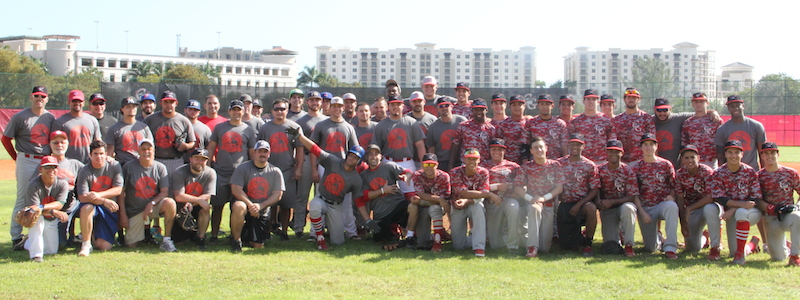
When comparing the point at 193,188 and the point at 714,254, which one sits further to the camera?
the point at 193,188

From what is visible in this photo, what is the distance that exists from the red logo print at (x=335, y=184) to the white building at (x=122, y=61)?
76.0 m

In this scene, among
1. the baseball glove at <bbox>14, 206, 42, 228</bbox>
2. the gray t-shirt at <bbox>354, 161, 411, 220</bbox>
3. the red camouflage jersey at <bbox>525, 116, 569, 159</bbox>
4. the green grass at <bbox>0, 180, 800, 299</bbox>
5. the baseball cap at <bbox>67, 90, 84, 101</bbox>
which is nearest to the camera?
the green grass at <bbox>0, 180, 800, 299</bbox>

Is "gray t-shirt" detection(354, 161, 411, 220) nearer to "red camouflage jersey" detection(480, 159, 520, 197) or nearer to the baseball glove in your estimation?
"red camouflage jersey" detection(480, 159, 520, 197)

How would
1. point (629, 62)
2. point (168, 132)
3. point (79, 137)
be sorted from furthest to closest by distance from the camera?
1. point (629, 62)
2. point (168, 132)
3. point (79, 137)

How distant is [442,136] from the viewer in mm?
8398

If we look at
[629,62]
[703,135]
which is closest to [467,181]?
[703,135]

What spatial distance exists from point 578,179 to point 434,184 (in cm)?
155

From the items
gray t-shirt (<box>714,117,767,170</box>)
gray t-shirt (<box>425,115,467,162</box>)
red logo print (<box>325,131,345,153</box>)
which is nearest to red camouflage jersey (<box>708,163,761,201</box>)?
gray t-shirt (<box>714,117,767,170</box>)

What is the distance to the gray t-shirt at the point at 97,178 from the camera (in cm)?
718

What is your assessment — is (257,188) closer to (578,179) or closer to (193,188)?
(193,188)

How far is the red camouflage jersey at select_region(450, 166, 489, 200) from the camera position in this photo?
24.2 feet

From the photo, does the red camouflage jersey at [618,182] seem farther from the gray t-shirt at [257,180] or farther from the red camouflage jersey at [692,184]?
the gray t-shirt at [257,180]

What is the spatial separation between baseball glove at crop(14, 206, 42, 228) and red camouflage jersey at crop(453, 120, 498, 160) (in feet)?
14.9

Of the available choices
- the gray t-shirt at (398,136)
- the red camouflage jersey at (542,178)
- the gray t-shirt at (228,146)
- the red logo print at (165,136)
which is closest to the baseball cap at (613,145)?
the red camouflage jersey at (542,178)
